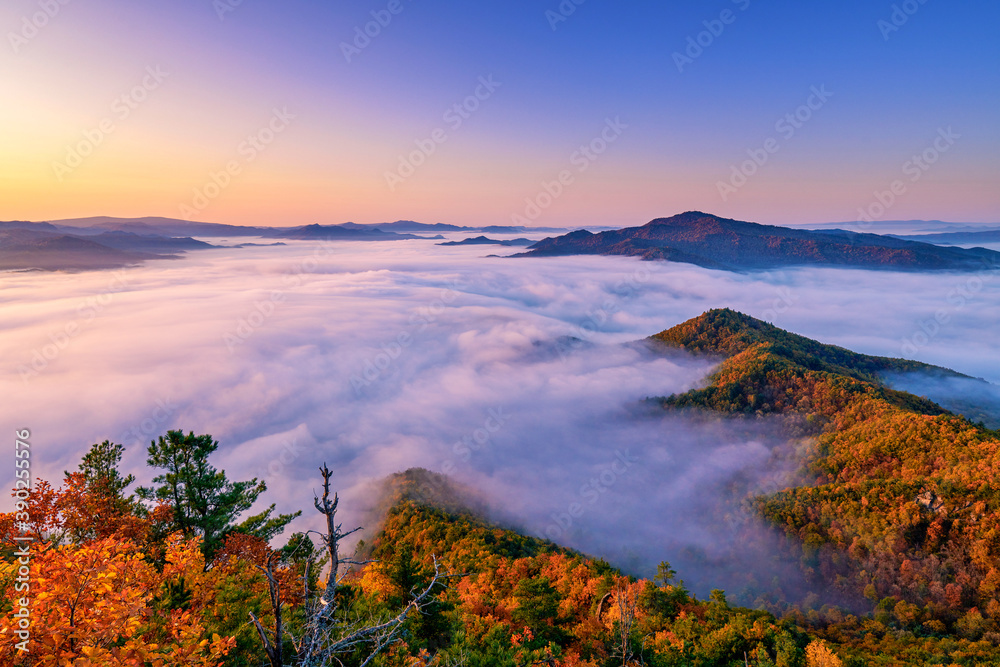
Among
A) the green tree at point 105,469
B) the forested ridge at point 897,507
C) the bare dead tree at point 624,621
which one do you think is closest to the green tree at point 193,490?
the green tree at point 105,469

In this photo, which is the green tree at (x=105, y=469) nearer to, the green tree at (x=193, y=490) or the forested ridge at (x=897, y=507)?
the green tree at (x=193, y=490)

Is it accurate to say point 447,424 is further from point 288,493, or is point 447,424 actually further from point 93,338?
point 93,338

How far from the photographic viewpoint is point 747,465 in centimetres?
10475

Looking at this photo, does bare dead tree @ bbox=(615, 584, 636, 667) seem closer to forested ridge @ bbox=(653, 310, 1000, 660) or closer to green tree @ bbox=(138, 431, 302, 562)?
green tree @ bbox=(138, 431, 302, 562)

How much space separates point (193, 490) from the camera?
24156 millimetres

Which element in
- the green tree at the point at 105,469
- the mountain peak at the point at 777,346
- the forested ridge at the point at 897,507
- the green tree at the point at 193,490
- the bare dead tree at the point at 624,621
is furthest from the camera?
the mountain peak at the point at 777,346

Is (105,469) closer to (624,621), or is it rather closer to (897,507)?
(624,621)

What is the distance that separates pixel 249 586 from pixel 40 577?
45.1 ft

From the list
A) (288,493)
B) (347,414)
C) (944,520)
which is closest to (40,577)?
(944,520)

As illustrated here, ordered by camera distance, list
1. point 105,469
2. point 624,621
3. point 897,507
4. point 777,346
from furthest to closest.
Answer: point 777,346 → point 897,507 → point 105,469 → point 624,621

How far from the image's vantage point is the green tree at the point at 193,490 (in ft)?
78.5

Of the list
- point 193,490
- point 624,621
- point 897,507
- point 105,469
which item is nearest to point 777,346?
point 897,507

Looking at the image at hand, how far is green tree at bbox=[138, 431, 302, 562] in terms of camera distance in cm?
2392

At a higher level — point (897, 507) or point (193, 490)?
point (193, 490)
